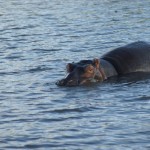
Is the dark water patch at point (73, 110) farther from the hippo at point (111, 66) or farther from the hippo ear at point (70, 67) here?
the hippo ear at point (70, 67)

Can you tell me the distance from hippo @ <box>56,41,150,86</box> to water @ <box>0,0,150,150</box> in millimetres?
248

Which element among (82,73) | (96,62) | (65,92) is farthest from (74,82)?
(96,62)

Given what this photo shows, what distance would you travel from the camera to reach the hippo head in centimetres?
1398

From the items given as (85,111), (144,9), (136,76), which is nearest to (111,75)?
(136,76)

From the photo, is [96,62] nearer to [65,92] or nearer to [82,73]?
[82,73]

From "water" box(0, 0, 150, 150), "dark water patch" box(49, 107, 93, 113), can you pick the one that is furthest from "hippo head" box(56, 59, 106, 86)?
"dark water patch" box(49, 107, 93, 113)

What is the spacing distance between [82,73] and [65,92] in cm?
78

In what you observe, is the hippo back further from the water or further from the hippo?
the water

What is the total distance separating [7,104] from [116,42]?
739 centimetres

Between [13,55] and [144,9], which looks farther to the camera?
[144,9]

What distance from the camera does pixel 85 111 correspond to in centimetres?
1207

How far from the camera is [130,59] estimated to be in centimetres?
1546

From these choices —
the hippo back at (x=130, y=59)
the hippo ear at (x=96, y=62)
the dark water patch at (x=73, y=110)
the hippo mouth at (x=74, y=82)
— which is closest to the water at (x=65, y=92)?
the dark water patch at (x=73, y=110)

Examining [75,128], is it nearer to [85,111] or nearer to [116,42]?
[85,111]
